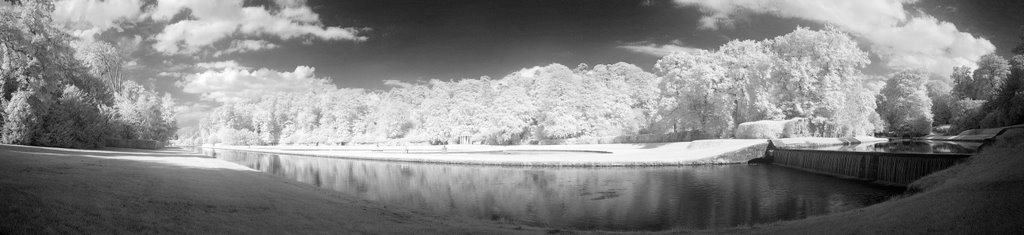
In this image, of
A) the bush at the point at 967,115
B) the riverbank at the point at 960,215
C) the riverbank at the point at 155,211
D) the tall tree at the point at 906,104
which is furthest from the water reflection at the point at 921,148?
the riverbank at the point at 155,211

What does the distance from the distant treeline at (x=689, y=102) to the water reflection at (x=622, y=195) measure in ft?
71.7

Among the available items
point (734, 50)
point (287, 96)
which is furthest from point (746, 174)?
point (287, 96)

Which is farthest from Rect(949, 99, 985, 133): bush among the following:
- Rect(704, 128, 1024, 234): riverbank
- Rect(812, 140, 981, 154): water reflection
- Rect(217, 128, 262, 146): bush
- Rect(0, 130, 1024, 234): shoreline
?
Rect(217, 128, 262, 146): bush

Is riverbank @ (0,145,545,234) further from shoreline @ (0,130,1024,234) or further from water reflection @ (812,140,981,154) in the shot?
water reflection @ (812,140,981,154)

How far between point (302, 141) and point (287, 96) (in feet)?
94.1

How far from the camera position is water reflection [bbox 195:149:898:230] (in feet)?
57.4

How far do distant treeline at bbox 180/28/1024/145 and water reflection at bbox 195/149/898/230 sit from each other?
21.9 m

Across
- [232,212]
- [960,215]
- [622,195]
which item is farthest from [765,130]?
[232,212]

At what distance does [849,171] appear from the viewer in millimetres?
28781

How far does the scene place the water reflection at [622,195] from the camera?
17500 millimetres

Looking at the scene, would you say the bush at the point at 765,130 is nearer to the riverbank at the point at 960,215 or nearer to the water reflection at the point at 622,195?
the water reflection at the point at 622,195

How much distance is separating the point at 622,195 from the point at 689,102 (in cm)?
3779

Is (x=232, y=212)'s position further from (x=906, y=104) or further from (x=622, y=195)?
(x=906, y=104)

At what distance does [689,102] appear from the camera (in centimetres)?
5691
